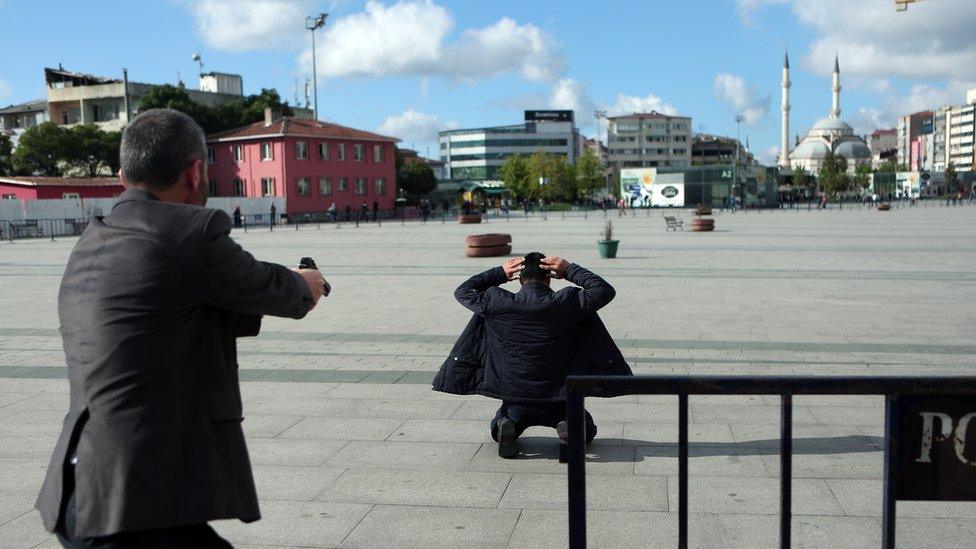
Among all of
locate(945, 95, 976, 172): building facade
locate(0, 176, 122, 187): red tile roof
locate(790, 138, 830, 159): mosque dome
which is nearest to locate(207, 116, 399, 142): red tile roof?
locate(0, 176, 122, 187): red tile roof

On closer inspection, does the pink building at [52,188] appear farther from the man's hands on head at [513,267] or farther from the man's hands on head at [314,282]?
the man's hands on head at [314,282]

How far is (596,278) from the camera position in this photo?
216 inches

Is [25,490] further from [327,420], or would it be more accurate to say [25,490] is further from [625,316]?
[625,316]

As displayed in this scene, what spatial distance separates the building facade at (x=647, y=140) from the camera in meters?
162

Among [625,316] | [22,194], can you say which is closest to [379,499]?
[625,316]

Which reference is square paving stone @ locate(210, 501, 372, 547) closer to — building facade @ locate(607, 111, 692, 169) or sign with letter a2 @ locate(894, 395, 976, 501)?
sign with letter a2 @ locate(894, 395, 976, 501)

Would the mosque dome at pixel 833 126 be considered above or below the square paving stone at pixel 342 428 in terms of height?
above

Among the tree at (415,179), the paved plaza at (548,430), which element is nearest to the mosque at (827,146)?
the tree at (415,179)

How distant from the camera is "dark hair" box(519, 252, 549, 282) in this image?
5.54 metres

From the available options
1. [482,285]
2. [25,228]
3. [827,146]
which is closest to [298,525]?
[482,285]

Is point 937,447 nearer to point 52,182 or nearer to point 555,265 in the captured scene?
point 555,265

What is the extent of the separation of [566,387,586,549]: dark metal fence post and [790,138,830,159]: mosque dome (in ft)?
616

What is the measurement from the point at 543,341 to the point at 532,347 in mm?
77

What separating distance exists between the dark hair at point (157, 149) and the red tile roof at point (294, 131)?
59.5m
